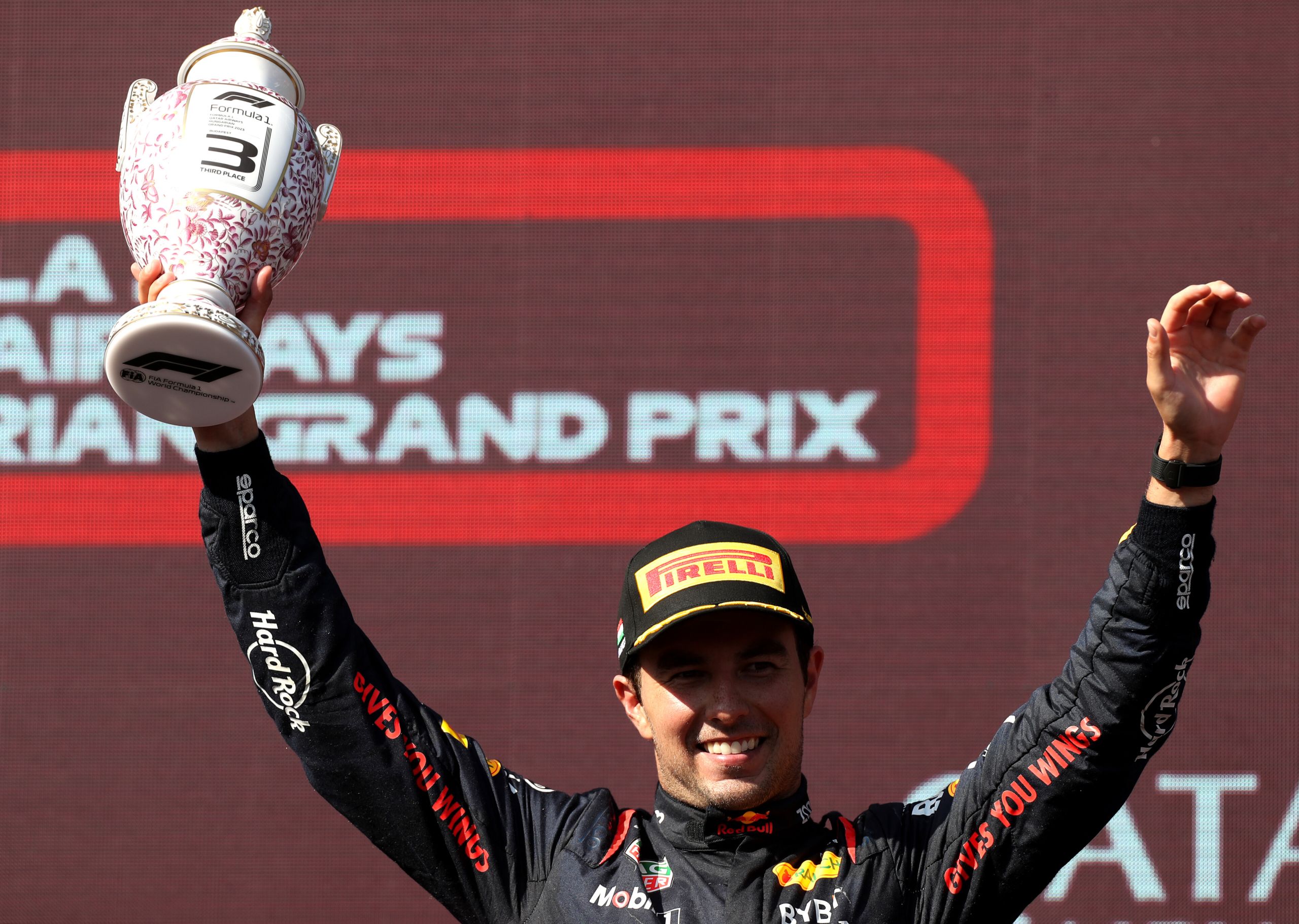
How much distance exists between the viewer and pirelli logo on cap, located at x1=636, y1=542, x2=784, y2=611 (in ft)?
4.04

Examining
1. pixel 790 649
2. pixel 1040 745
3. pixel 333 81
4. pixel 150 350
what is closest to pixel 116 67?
pixel 333 81

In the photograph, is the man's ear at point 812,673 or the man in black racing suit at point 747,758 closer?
the man in black racing suit at point 747,758

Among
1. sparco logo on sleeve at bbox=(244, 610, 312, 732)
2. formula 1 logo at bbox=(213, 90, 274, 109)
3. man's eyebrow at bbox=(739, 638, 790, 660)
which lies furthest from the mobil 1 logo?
man's eyebrow at bbox=(739, 638, 790, 660)

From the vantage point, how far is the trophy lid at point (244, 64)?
1397 mm

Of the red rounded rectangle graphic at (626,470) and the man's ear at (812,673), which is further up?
the red rounded rectangle graphic at (626,470)

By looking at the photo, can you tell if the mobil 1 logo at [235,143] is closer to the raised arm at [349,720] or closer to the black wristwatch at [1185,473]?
the raised arm at [349,720]

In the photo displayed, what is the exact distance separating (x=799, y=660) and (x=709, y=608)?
12 cm

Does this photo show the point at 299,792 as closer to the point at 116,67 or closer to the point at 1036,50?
the point at 116,67

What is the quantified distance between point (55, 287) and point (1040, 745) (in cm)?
201

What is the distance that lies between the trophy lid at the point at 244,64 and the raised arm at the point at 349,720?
10.1 inches

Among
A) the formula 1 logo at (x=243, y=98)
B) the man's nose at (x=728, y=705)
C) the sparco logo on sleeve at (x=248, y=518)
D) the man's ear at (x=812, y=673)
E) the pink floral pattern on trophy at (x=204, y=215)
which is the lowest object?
the man's nose at (x=728, y=705)

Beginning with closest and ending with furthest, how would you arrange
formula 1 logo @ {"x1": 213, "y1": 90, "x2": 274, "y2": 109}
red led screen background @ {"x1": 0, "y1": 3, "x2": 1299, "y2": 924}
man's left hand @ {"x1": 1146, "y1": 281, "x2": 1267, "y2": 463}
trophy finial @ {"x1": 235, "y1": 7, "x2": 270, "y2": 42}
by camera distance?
man's left hand @ {"x1": 1146, "y1": 281, "x2": 1267, "y2": 463} → formula 1 logo @ {"x1": 213, "y1": 90, "x2": 274, "y2": 109} → trophy finial @ {"x1": 235, "y1": 7, "x2": 270, "y2": 42} → red led screen background @ {"x1": 0, "y1": 3, "x2": 1299, "y2": 924}

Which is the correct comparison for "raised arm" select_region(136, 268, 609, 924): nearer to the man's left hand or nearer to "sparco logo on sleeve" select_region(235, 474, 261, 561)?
"sparco logo on sleeve" select_region(235, 474, 261, 561)

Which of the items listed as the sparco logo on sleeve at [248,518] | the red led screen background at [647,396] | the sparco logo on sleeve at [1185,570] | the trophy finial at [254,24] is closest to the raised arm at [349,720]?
the sparco logo on sleeve at [248,518]
